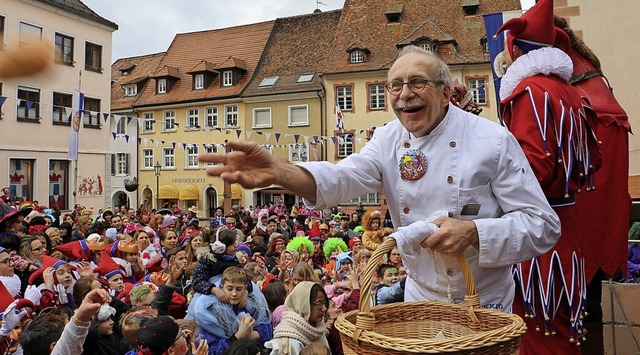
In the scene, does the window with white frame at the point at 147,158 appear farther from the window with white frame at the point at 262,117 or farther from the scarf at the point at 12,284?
the scarf at the point at 12,284

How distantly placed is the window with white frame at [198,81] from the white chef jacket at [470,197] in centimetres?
3416

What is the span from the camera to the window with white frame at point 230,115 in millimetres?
33281

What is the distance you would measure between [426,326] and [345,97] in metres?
28.4

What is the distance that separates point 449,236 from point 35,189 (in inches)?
1061

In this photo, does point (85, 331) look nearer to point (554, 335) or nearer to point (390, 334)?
point (390, 334)

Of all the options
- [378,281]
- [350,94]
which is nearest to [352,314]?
[378,281]

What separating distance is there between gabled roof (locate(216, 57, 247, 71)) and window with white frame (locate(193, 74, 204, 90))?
1423 mm

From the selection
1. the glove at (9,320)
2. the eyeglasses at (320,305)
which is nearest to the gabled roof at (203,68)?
the glove at (9,320)

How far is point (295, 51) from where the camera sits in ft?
113

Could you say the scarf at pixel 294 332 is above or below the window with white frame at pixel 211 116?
below

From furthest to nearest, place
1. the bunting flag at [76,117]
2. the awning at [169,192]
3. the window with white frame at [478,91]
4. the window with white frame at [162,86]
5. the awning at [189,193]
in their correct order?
the window with white frame at [162,86] < the awning at [169,192] < the awning at [189,193] < the window with white frame at [478,91] < the bunting flag at [76,117]

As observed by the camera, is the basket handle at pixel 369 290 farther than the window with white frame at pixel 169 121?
No

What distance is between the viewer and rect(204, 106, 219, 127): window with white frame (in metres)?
33.8

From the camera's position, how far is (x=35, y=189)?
2505 centimetres
